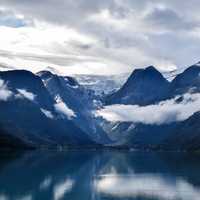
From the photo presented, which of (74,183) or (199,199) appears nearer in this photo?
(199,199)

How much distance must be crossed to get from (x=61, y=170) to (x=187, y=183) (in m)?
62.3

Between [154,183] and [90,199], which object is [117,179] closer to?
[154,183]

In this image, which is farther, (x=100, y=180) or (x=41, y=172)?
(x=41, y=172)

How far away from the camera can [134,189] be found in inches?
5285

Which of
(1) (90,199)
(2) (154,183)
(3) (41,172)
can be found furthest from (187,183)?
(3) (41,172)

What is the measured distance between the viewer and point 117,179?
543 feet

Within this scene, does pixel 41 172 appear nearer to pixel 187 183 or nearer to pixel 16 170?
pixel 16 170

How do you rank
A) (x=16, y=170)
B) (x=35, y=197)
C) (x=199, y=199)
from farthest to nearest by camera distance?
(x=16, y=170)
(x=35, y=197)
(x=199, y=199)

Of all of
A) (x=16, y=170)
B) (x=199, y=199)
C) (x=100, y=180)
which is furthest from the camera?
(x=16, y=170)

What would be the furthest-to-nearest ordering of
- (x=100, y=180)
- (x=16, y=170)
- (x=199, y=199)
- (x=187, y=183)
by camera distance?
1. (x=16, y=170)
2. (x=100, y=180)
3. (x=187, y=183)
4. (x=199, y=199)

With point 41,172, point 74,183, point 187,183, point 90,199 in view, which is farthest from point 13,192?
point 41,172

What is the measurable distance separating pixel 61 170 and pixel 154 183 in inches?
2273

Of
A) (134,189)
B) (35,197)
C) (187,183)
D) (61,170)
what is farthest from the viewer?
(61,170)

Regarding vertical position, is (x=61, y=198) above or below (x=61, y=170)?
below
